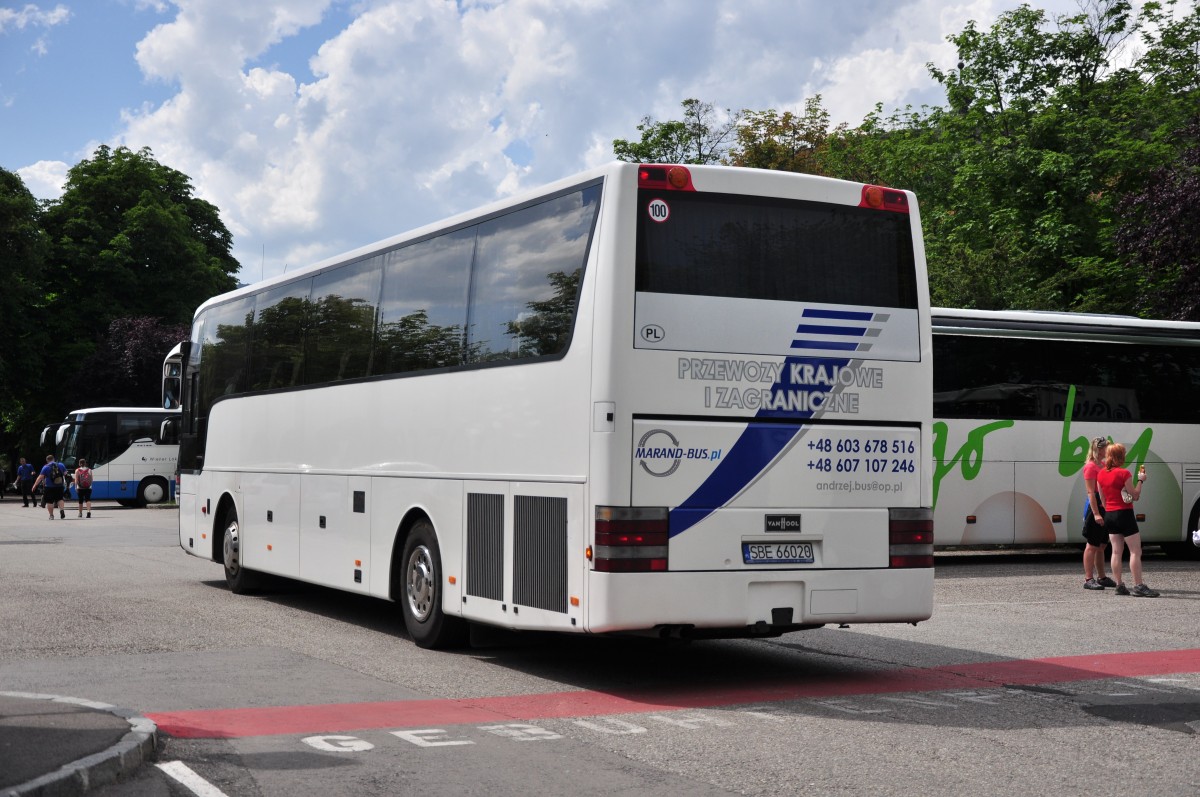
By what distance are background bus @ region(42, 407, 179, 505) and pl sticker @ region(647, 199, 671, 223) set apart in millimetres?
41178

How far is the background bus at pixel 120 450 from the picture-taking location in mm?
48594

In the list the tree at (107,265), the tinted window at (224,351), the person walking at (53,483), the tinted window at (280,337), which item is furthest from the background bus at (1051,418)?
the tree at (107,265)

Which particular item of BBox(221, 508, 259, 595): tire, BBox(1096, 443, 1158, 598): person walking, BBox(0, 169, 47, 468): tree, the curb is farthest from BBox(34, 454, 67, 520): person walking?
the curb

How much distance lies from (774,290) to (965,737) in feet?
11.3

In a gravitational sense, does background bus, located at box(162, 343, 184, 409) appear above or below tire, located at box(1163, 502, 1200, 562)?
above

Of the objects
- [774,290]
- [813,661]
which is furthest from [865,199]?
[813,661]

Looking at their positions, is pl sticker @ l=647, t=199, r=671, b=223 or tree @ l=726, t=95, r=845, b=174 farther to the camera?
tree @ l=726, t=95, r=845, b=174

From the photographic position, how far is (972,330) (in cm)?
2067

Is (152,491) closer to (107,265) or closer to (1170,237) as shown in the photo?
(107,265)

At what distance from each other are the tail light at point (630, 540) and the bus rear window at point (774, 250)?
153 centimetres

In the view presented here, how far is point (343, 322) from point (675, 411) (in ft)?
17.9

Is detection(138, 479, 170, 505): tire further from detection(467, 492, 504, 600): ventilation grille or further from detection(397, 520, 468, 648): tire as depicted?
detection(467, 492, 504, 600): ventilation grille

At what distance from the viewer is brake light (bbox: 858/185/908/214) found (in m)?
10.6

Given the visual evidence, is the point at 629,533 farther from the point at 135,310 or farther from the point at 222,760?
the point at 135,310
